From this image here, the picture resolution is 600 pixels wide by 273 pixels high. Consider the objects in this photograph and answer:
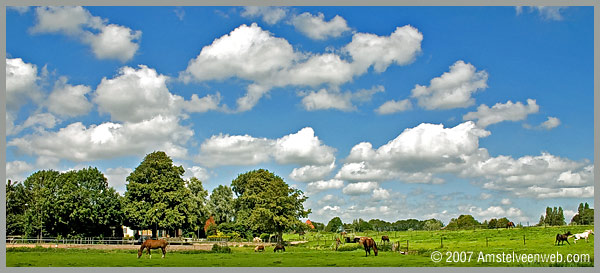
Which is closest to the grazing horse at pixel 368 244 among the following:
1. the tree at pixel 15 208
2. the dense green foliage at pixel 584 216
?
the dense green foliage at pixel 584 216

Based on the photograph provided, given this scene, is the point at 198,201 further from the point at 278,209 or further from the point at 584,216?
the point at 584,216

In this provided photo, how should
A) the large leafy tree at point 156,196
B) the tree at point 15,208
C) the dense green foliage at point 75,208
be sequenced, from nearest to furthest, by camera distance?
the dense green foliage at point 75,208
the large leafy tree at point 156,196
the tree at point 15,208

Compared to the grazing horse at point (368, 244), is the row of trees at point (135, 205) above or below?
above

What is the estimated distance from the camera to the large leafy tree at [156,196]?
2515 inches

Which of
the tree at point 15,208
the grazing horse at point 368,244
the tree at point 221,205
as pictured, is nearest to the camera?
the grazing horse at point 368,244

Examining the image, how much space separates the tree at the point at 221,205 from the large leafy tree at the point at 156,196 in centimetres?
1987

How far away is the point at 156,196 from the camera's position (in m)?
64.3

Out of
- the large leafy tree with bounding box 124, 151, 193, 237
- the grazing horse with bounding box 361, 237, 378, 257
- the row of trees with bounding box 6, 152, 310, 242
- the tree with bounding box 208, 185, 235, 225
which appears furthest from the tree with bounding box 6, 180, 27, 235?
the grazing horse with bounding box 361, 237, 378, 257

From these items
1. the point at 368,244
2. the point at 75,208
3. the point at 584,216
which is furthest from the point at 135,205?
the point at 584,216

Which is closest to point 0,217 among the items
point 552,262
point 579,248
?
point 552,262

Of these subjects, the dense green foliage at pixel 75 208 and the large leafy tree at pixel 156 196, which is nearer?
the dense green foliage at pixel 75 208

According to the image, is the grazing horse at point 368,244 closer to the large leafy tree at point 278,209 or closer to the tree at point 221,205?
the large leafy tree at point 278,209

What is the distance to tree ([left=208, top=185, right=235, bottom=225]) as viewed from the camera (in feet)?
288

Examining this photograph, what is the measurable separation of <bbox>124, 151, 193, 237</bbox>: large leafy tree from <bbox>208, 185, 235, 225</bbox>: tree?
19.9 m
